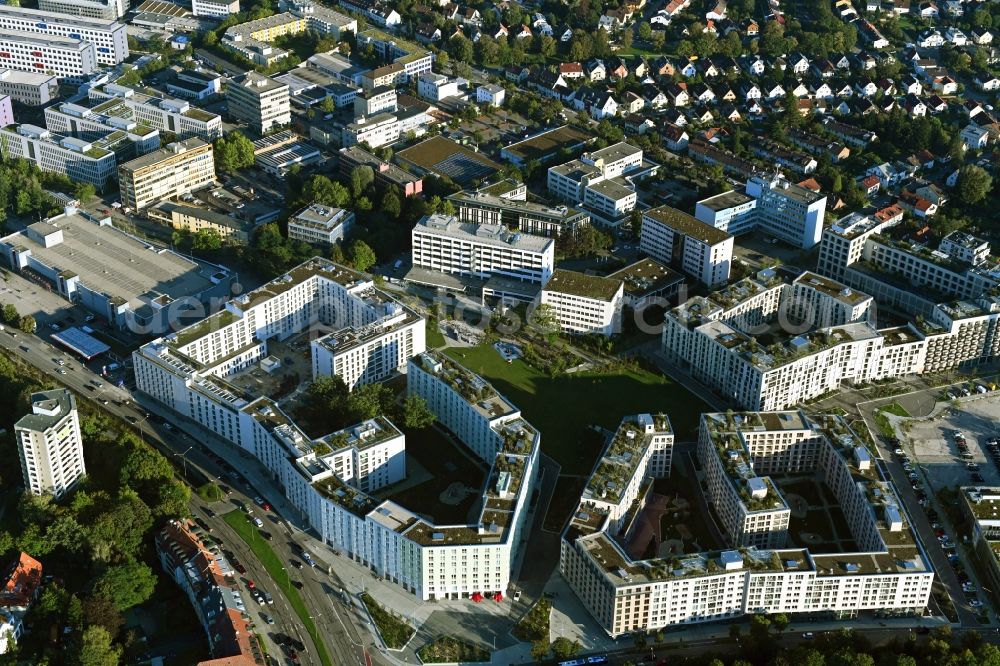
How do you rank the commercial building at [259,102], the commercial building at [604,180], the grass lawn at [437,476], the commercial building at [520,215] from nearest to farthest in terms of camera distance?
the grass lawn at [437,476]
the commercial building at [520,215]
the commercial building at [604,180]
the commercial building at [259,102]

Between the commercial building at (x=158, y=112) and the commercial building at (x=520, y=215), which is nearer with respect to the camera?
the commercial building at (x=520, y=215)

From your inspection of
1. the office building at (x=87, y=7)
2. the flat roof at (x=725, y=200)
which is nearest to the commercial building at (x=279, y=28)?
the office building at (x=87, y=7)

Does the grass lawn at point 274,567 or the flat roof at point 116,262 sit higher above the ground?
the flat roof at point 116,262

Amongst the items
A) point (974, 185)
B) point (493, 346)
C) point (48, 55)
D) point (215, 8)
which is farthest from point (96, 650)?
point (215, 8)

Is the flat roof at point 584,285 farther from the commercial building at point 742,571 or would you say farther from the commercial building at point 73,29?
the commercial building at point 73,29

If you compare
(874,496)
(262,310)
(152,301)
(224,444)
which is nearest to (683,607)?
(874,496)

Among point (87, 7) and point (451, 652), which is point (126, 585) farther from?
point (87, 7)
